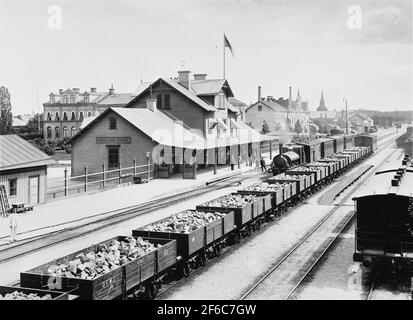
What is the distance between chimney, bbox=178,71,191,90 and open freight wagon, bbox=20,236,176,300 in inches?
1544

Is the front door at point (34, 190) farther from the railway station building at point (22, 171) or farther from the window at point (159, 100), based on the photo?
the window at point (159, 100)

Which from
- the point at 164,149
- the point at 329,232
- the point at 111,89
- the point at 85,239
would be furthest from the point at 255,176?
the point at 111,89

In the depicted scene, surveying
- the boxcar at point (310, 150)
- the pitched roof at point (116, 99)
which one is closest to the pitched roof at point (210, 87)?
the boxcar at point (310, 150)

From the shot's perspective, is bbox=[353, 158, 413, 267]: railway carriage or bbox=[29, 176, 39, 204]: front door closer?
bbox=[353, 158, 413, 267]: railway carriage

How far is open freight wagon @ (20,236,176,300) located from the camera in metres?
10.4

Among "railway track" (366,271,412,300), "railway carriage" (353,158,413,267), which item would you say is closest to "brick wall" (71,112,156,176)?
"railway carriage" (353,158,413,267)

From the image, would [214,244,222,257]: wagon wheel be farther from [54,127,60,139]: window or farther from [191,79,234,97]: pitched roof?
[54,127,60,139]: window

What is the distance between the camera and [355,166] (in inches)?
2082

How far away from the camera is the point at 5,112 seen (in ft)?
265

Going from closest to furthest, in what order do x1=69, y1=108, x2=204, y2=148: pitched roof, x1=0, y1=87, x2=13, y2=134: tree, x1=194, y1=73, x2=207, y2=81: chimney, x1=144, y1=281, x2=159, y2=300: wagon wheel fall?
x1=144, y1=281, x2=159, y2=300: wagon wheel
x1=69, y1=108, x2=204, y2=148: pitched roof
x1=194, y1=73, x2=207, y2=81: chimney
x1=0, y1=87, x2=13, y2=134: tree

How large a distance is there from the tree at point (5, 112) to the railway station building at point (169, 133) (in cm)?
3578

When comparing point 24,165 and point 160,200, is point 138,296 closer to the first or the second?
point 24,165

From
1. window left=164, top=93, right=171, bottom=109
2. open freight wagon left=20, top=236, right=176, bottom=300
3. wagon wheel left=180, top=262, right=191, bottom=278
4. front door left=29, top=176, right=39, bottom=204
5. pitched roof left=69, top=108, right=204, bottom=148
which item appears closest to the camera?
open freight wagon left=20, top=236, right=176, bottom=300

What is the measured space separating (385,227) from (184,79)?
1560 inches
